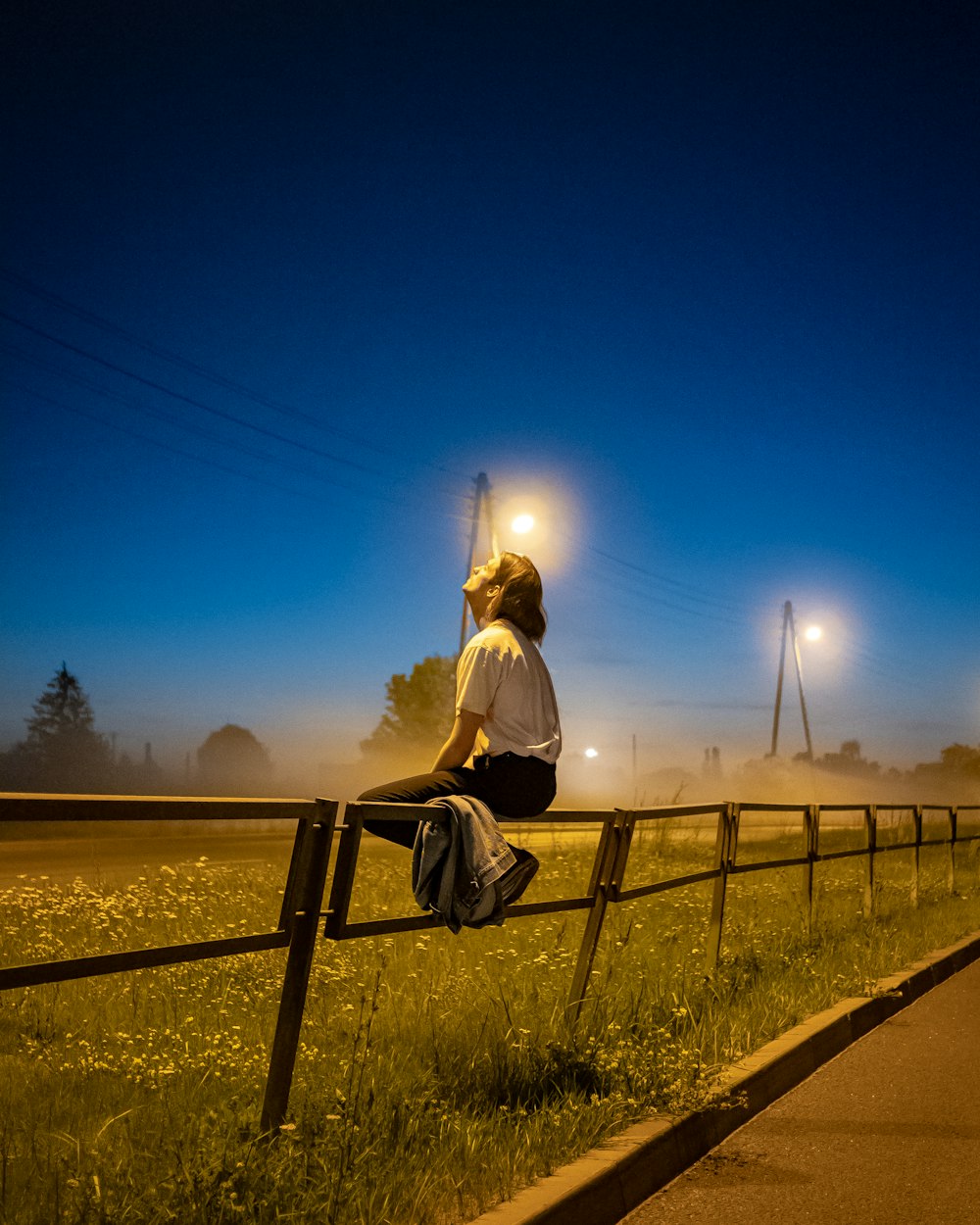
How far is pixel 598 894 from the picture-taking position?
5.91 meters

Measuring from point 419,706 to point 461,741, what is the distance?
261 feet

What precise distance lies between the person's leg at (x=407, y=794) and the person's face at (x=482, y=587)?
84 cm

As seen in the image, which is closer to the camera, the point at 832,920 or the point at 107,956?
the point at 107,956

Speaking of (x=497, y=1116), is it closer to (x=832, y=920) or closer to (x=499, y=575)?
(x=499, y=575)

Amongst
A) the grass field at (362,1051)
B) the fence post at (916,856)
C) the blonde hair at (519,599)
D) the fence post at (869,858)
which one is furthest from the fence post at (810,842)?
the blonde hair at (519,599)

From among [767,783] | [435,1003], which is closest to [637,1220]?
[435,1003]

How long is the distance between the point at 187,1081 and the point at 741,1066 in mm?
2417

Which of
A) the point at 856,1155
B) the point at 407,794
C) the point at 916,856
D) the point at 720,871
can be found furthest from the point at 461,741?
the point at 916,856

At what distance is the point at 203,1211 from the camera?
329 centimetres

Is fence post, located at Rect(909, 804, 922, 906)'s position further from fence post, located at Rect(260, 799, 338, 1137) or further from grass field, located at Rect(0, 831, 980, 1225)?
fence post, located at Rect(260, 799, 338, 1137)

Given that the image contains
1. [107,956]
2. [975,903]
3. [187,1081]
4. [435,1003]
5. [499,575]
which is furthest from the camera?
[975,903]

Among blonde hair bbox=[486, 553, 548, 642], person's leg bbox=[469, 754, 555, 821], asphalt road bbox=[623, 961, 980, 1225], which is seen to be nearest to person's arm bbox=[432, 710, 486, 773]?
person's leg bbox=[469, 754, 555, 821]

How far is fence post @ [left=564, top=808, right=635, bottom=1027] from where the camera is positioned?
5758 millimetres

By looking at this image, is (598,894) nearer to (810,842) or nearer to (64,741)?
(810,842)
